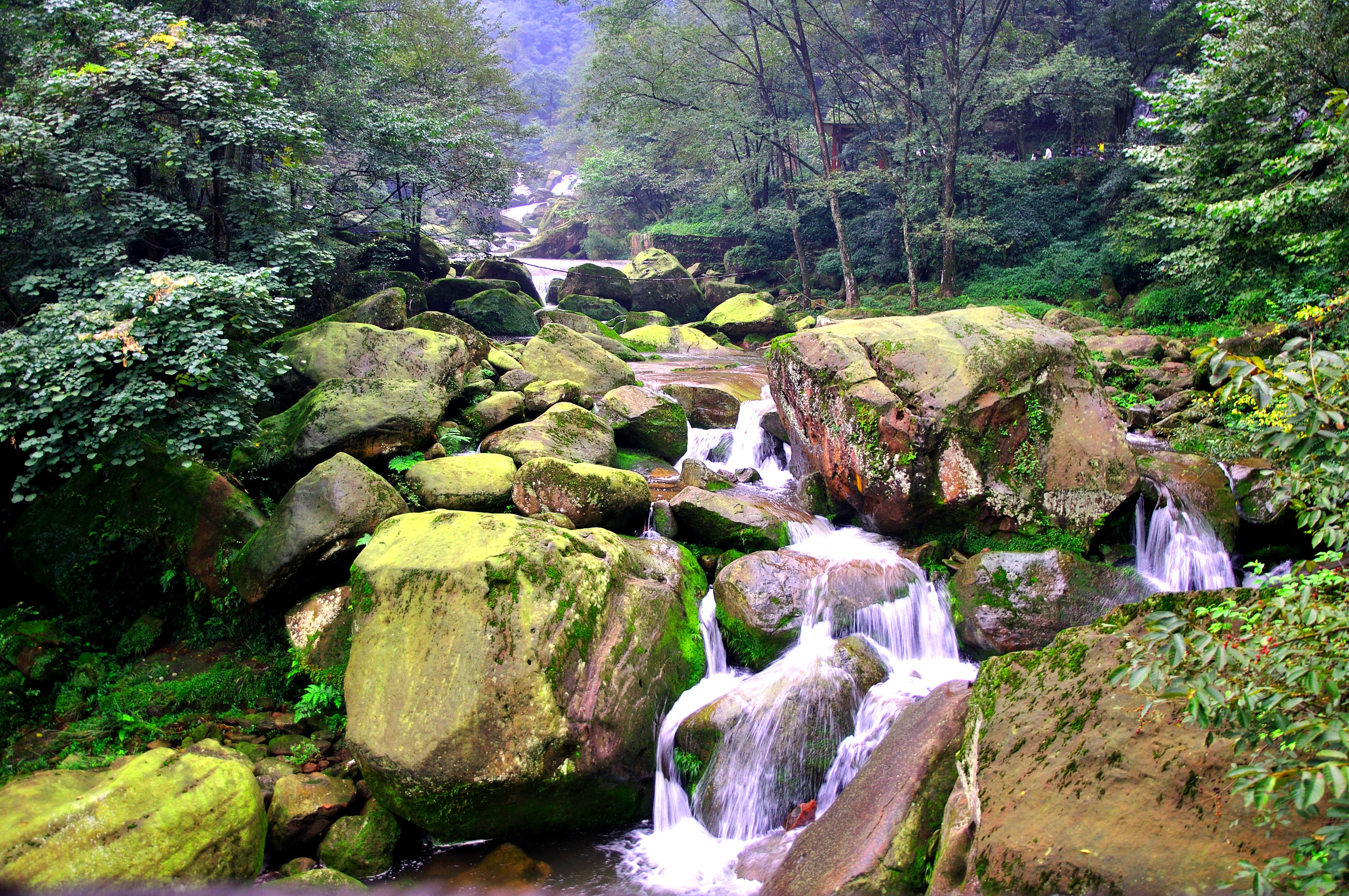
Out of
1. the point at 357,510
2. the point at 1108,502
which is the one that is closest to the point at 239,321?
the point at 357,510

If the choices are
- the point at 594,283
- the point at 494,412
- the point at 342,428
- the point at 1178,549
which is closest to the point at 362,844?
the point at 342,428

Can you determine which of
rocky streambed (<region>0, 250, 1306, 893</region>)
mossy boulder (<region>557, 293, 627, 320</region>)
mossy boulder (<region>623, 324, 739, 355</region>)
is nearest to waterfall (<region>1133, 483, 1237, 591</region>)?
Result: rocky streambed (<region>0, 250, 1306, 893</region>)

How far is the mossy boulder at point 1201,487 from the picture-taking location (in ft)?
24.6

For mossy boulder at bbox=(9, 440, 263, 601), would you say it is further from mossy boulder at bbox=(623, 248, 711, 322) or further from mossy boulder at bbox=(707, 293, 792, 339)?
mossy boulder at bbox=(623, 248, 711, 322)

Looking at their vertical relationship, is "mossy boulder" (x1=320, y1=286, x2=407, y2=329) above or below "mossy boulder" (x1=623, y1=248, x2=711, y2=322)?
below

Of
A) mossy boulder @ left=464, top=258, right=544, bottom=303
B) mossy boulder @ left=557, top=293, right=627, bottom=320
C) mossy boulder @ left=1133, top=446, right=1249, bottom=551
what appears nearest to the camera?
mossy boulder @ left=1133, top=446, right=1249, bottom=551

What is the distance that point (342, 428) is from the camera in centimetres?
774

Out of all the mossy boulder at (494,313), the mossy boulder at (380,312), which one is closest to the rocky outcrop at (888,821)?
the mossy boulder at (380,312)

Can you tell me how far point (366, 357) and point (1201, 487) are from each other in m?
10.2

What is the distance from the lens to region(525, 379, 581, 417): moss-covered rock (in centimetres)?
1025

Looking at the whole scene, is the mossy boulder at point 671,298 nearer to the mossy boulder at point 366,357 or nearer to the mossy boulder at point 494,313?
the mossy boulder at point 494,313

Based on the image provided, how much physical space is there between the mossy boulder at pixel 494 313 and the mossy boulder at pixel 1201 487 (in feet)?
48.6

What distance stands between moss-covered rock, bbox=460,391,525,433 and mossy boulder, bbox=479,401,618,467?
13cm

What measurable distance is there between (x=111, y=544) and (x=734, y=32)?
27.7 m
